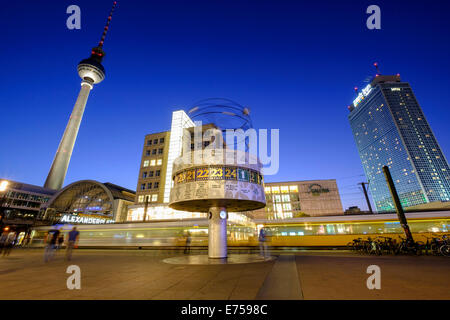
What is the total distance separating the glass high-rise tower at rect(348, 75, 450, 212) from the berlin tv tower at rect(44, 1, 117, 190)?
180 metres

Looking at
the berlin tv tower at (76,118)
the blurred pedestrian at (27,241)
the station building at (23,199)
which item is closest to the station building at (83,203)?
the blurred pedestrian at (27,241)

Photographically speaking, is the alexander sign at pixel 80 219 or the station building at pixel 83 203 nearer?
the station building at pixel 83 203

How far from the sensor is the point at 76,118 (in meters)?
87.1

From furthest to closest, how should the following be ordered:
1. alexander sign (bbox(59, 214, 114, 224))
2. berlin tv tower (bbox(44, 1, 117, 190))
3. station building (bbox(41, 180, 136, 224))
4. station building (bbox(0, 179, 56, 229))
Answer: berlin tv tower (bbox(44, 1, 117, 190)), station building (bbox(0, 179, 56, 229)), alexander sign (bbox(59, 214, 114, 224)), station building (bbox(41, 180, 136, 224))

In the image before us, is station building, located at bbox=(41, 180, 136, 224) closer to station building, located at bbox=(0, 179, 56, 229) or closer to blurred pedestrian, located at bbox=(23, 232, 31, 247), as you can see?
blurred pedestrian, located at bbox=(23, 232, 31, 247)

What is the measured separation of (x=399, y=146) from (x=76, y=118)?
629 feet

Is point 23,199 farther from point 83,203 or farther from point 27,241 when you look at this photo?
point 27,241

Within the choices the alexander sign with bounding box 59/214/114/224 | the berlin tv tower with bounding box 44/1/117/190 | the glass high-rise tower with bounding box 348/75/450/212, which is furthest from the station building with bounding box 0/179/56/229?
the glass high-rise tower with bounding box 348/75/450/212

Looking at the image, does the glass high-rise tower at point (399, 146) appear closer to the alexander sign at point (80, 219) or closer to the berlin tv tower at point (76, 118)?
the alexander sign at point (80, 219)

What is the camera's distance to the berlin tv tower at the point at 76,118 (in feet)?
273

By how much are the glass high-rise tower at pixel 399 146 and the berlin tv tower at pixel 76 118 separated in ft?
591

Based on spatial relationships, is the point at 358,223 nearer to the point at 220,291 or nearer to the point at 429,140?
the point at 220,291

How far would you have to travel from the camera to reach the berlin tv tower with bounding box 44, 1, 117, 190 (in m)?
83.1
